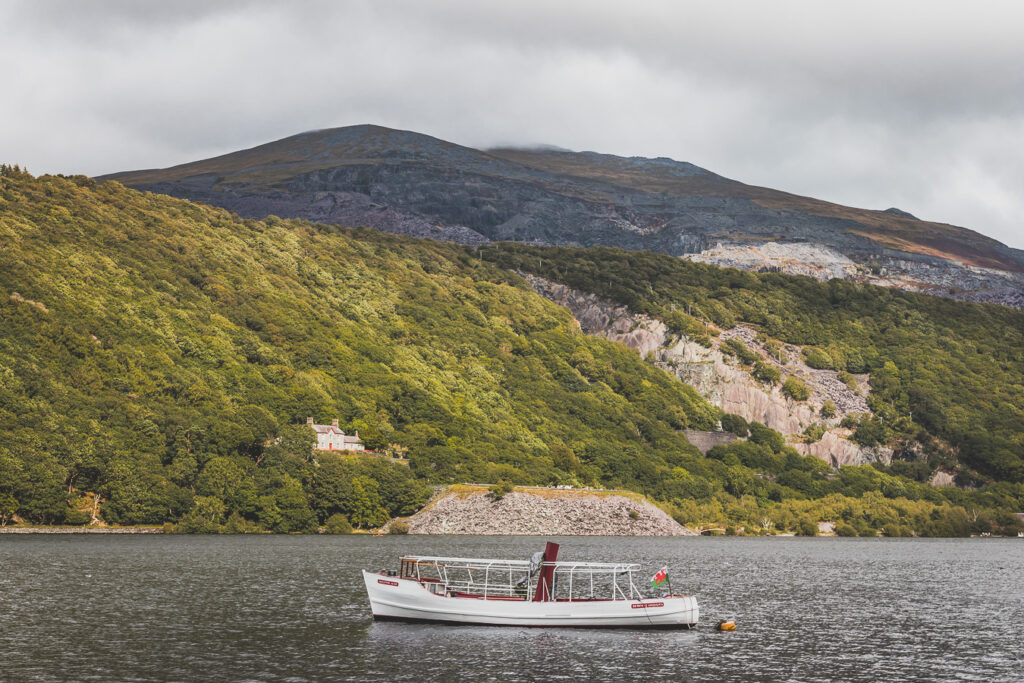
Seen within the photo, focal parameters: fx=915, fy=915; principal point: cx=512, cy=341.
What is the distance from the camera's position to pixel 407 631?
71.4 m

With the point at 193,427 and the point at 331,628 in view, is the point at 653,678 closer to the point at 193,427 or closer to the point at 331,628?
the point at 331,628

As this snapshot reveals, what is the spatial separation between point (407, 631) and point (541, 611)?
10954 millimetres

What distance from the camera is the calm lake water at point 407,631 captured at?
56594mm

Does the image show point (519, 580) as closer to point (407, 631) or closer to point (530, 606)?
point (530, 606)

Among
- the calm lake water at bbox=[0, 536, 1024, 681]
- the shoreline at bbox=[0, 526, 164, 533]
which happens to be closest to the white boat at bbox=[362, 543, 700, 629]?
the calm lake water at bbox=[0, 536, 1024, 681]

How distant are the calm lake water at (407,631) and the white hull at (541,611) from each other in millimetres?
1161

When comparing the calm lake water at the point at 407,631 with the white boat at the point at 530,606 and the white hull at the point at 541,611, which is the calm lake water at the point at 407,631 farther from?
the white boat at the point at 530,606

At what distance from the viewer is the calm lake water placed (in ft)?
186

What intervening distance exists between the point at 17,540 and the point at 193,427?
5660 centimetres

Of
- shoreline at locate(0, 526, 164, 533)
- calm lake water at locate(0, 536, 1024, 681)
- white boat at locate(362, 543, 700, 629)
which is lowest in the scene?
shoreline at locate(0, 526, 164, 533)

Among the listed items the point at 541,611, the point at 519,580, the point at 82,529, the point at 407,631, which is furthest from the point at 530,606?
the point at 82,529

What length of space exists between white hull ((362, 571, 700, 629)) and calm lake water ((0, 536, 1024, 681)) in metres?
1.16

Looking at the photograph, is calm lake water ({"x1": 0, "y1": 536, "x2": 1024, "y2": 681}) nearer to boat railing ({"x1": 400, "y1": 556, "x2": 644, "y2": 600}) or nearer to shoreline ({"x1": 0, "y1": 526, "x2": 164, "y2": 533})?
boat railing ({"x1": 400, "y1": 556, "x2": 644, "y2": 600})

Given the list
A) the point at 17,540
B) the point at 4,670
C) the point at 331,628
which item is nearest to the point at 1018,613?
the point at 331,628
